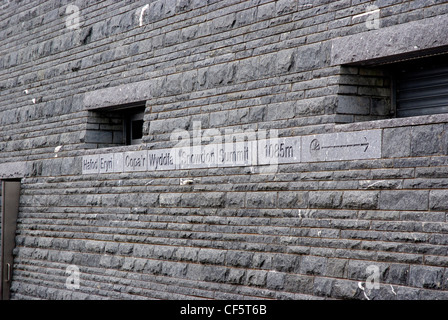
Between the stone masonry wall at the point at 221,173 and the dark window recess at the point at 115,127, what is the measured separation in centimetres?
17

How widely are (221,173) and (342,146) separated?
198 centimetres

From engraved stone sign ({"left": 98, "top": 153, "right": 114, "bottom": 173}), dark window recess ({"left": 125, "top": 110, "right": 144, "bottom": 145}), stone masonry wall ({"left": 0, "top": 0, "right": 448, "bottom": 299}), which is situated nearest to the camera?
stone masonry wall ({"left": 0, "top": 0, "right": 448, "bottom": 299})

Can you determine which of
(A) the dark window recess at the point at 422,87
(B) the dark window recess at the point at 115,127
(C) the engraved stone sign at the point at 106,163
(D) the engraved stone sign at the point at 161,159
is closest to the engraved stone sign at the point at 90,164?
(C) the engraved stone sign at the point at 106,163

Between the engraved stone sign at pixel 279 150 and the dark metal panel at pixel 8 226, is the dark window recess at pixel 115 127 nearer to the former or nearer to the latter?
the dark metal panel at pixel 8 226

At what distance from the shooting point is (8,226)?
42.4 feet

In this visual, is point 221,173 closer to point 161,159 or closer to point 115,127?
point 161,159

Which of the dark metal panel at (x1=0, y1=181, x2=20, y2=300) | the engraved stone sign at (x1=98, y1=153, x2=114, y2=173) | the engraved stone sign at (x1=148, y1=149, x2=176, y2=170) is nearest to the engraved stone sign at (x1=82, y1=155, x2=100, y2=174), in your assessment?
the engraved stone sign at (x1=98, y1=153, x2=114, y2=173)

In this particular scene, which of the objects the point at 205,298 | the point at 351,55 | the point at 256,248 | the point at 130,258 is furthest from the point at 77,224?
the point at 351,55

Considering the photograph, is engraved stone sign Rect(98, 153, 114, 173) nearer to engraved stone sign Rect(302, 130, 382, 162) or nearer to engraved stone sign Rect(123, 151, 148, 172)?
engraved stone sign Rect(123, 151, 148, 172)

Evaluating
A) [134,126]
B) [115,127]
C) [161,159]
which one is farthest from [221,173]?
[115,127]

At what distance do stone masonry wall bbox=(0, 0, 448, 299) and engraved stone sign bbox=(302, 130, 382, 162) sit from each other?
70mm

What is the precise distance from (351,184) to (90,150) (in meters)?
5.31

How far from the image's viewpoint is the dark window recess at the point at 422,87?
6.80 m

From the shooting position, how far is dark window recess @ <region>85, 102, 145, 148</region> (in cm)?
1131
